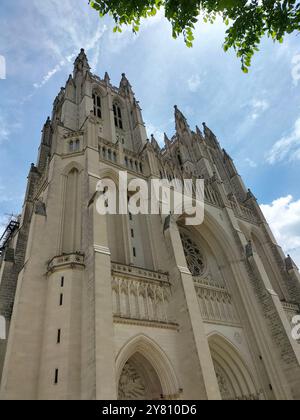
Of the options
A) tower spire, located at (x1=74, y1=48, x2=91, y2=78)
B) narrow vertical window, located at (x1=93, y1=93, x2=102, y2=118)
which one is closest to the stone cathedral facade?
narrow vertical window, located at (x1=93, y1=93, x2=102, y2=118)

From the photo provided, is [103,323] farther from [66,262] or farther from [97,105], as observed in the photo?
[97,105]

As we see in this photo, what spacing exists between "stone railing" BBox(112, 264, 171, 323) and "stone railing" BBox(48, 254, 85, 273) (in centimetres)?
161

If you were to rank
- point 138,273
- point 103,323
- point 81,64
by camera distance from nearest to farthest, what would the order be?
1. point 103,323
2. point 138,273
3. point 81,64

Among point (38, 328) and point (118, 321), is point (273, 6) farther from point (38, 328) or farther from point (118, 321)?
point (38, 328)

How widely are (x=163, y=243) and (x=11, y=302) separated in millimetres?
8099

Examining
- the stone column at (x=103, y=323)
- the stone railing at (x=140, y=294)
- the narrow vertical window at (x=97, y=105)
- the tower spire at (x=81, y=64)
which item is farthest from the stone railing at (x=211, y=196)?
the tower spire at (x=81, y=64)

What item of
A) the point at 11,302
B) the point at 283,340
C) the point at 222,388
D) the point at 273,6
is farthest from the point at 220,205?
the point at 273,6

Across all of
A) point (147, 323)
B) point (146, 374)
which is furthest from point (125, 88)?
point (146, 374)

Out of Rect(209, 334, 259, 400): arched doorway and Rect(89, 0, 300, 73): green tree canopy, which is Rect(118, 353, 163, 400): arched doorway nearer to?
Rect(209, 334, 259, 400): arched doorway

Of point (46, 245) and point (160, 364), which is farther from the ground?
point (46, 245)

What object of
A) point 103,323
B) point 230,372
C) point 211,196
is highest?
point 211,196

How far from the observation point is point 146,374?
39.2 feet

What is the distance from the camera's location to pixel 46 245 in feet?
41.4

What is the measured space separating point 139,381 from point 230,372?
6192 mm
